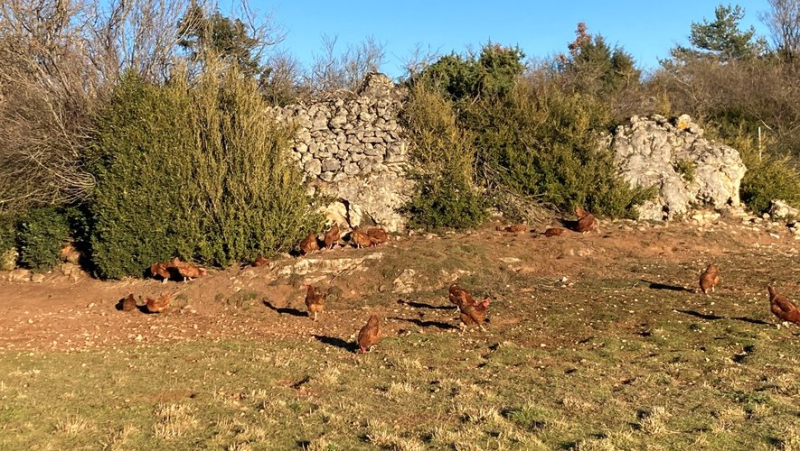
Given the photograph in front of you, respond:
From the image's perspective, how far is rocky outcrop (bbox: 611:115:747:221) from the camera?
16719 mm

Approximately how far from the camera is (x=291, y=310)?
11289 mm

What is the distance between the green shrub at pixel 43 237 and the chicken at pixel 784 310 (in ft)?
46.6

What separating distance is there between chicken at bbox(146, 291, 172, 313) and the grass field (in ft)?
1.02

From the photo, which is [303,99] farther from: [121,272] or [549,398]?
[549,398]

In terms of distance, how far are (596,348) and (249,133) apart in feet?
29.5

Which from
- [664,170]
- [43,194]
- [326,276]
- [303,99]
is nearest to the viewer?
[326,276]

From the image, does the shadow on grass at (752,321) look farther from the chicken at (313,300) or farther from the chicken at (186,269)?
the chicken at (186,269)

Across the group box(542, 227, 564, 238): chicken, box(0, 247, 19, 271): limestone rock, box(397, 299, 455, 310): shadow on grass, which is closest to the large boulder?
box(542, 227, 564, 238): chicken

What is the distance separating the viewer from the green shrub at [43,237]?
48.6ft

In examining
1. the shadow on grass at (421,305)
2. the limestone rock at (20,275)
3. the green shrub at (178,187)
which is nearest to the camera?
the shadow on grass at (421,305)

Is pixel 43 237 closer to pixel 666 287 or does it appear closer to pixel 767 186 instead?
pixel 666 287

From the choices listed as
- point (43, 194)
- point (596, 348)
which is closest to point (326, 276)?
point (596, 348)

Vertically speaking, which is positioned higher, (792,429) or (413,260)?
(413,260)

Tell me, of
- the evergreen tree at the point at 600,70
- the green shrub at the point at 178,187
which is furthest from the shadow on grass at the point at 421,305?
the evergreen tree at the point at 600,70
